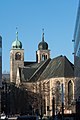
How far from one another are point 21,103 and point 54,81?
41.5 ft

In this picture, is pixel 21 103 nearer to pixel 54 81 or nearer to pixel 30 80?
pixel 54 81

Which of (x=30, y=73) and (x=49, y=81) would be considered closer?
(x=49, y=81)

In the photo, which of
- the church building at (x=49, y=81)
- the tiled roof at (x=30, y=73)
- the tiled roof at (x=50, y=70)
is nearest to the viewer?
the church building at (x=49, y=81)

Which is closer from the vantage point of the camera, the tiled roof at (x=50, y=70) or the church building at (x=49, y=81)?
the church building at (x=49, y=81)

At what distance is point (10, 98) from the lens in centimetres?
16825

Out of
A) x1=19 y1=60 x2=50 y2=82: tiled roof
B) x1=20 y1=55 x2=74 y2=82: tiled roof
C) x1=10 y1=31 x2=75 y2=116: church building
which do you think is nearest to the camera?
x1=10 y1=31 x2=75 y2=116: church building

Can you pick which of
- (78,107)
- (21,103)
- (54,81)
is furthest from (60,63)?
(78,107)

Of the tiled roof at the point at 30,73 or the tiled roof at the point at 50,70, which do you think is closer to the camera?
the tiled roof at the point at 50,70

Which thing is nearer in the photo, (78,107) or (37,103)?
(78,107)

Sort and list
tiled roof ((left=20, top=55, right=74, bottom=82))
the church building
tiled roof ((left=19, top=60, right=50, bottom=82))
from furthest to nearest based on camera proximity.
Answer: tiled roof ((left=19, top=60, right=50, bottom=82)), tiled roof ((left=20, top=55, right=74, bottom=82)), the church building

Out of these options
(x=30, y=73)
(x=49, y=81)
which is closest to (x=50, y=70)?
(x=49, y=81)

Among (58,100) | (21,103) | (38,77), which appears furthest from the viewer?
(38,77)

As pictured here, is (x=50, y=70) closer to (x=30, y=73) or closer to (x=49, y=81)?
(x=49, y=81)

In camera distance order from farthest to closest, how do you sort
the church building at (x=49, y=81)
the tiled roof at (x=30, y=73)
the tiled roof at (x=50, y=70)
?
the tiled roof at (x=30, y=73) < the tiled roof at (x=50, y=70) < the church building at (x=49, y=81)
